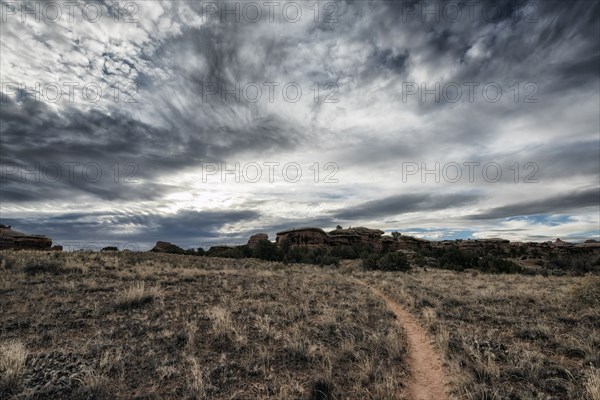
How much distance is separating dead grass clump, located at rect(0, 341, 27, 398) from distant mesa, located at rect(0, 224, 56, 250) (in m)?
56.0

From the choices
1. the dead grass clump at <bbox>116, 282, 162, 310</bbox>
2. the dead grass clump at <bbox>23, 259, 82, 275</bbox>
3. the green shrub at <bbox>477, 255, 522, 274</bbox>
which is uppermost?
the dead grass clump at <bbox>23, 259, 82, 275</bbox>

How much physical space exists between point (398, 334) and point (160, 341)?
6787 millimetres

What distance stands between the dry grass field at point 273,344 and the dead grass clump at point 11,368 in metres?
0.02

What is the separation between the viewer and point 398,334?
30.2ft

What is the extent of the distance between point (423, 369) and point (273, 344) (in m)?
3.78

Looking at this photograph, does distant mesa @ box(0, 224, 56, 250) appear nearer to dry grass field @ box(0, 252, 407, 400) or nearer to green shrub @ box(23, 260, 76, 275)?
green shrub @ box(23, 260, 76, 275)

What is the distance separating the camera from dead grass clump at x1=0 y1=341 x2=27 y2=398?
558 cm

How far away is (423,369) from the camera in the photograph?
23.7ft

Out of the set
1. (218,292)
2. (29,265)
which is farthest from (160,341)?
(29,265)

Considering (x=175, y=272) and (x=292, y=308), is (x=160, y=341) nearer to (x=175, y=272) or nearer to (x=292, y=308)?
(x=292, y=308)

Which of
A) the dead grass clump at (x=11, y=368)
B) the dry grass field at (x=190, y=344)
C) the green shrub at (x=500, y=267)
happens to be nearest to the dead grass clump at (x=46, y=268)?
the dry grass field at (x=190, y=344)

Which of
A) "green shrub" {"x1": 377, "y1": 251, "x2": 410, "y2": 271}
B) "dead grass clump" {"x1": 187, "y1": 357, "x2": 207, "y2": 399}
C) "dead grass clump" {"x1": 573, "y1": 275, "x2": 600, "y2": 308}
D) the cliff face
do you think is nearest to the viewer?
"dead grass clump" {"x1": 187, "y1": 357, "x2": 207, "y2": 399}

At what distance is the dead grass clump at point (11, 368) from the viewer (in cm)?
558

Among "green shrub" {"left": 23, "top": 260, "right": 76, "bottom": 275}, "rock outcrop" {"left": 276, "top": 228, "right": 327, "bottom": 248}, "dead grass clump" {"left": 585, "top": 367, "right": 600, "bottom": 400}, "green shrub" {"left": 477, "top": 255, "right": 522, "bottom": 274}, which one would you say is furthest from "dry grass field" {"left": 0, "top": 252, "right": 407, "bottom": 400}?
"rock outcrop" {"left": 276, "top": 228, "right": 327, "bottom": 248}
